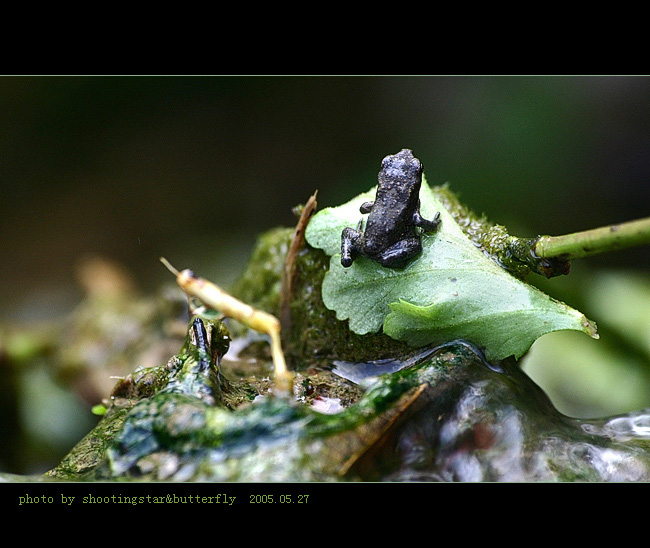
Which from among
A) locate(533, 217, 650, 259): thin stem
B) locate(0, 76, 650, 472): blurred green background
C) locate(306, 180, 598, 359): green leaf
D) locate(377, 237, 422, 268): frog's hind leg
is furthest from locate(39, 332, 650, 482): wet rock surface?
locate(0, 76, 650, 472): blurred green background

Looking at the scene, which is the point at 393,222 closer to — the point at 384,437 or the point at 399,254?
the point at 399,254

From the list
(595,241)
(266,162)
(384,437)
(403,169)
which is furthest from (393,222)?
(266,162)

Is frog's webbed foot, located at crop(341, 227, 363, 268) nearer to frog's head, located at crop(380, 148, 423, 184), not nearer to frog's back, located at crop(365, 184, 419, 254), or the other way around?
frog's back, located at crop(365, 184, 419, 254)

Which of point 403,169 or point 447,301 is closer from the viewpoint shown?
point 447,301

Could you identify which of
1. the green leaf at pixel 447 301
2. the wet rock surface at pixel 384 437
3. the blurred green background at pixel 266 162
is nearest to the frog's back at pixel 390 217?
the green leaf at pixel 447 301

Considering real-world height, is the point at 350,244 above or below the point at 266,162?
below

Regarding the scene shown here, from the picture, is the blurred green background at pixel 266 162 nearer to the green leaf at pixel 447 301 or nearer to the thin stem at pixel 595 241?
the green leaf at pixel 447 301
